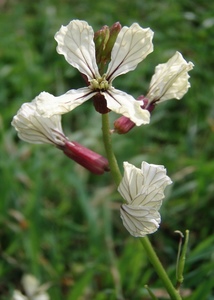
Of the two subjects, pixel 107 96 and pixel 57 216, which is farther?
pixel 57 216

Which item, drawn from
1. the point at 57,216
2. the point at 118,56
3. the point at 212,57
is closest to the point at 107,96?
the point at 118,56

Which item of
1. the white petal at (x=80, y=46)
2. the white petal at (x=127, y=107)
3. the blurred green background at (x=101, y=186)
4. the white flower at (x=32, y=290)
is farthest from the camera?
the blurred green background at (x=101, y=186)

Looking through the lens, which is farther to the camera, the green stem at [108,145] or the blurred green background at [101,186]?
the blurred green background at [101,186]

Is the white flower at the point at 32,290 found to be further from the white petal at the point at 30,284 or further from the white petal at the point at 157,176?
the white petal at the point at 157,176

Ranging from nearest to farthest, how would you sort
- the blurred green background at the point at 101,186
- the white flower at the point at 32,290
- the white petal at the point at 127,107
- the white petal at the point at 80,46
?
1. the white petal at the point at 127,107
2. the white petal at the point at 80,46
3. the white flower at the point at 32,290
4. the blurred green background at the point at 101,186

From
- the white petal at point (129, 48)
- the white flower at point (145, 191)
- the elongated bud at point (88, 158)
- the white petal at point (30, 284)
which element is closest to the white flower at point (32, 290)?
the white petal at point (30, 284)

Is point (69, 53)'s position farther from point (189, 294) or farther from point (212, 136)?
point (212, 136)
